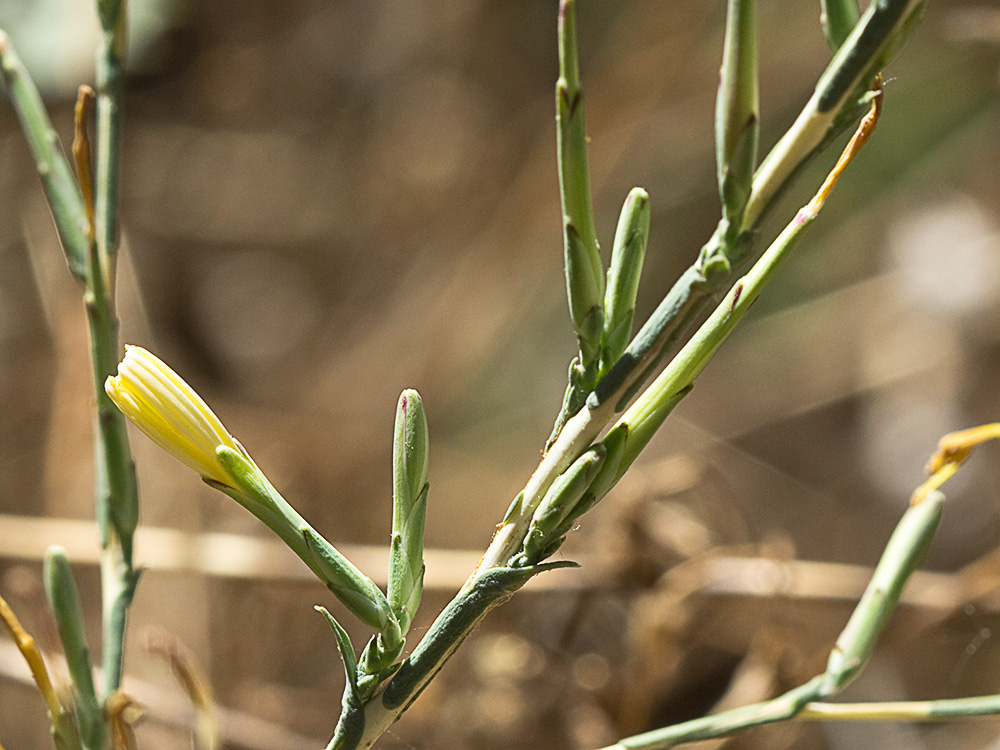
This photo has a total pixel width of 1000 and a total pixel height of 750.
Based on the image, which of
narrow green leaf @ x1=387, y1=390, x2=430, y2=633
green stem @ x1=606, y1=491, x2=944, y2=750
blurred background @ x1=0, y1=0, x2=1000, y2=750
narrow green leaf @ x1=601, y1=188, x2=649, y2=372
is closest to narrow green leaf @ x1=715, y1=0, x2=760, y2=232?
narrow green leaf @ x1=601, y1=188, x2=649, y2=372

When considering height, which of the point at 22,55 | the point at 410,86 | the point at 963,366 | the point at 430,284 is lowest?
the point at 963,366

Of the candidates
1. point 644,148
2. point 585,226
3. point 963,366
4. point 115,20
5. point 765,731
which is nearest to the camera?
point 585,226

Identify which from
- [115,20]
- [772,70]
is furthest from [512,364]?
[115,20]

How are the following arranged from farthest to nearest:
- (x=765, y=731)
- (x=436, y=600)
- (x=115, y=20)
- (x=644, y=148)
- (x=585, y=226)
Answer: (x=644, y=148), (x=436, y=600), (x=765, y=731), (x=115, y=20), (x=585, y=226)

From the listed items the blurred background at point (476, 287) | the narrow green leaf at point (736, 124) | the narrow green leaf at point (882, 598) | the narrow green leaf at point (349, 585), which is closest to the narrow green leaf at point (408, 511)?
the narrow green leaf at point (349, 585)

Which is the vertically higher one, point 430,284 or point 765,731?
point 430,284

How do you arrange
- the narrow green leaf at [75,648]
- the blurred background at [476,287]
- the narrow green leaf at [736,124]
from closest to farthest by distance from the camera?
the narrow green leaf at [736,124] < the narrow green leaf at [75,648] < the blurred background at [476,287]

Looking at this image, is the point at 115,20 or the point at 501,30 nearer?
the point at 115,20

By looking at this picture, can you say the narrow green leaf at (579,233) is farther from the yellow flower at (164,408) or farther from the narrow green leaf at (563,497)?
the yellow flower at (164,408)

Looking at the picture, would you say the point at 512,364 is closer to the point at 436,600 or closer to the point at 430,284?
the point at 430,284
